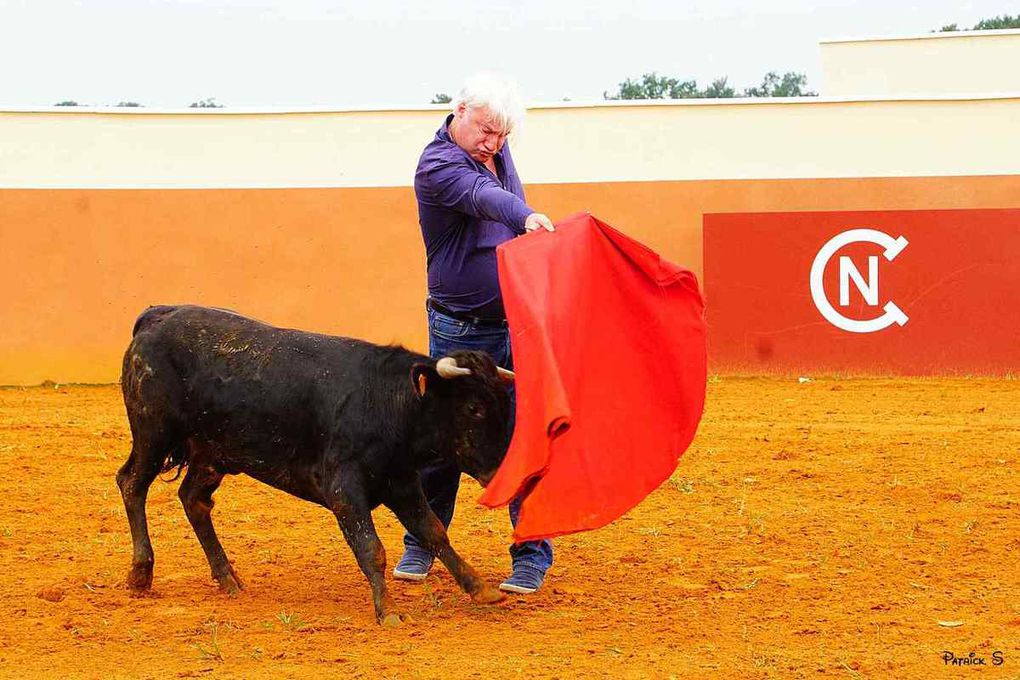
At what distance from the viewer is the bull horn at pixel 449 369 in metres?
5.07

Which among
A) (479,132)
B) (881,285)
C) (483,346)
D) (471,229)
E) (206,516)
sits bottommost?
(206,516)

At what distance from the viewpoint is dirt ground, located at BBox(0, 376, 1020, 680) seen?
4.64 metres

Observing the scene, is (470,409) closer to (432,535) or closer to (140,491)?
(432,535)

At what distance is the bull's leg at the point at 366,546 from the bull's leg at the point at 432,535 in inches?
8.0

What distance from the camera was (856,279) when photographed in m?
14.0

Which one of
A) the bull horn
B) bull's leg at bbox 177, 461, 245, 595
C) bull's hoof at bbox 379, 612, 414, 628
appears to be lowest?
bull's hoof at bbox 379, 612, 414, 628

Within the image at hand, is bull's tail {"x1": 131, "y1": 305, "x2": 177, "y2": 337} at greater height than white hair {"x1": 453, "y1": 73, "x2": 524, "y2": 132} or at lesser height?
lesser

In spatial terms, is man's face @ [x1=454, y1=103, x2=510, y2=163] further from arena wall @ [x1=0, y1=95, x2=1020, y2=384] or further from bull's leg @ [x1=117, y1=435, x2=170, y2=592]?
arena wall @ [x1=0, y1=95, x2=1020, y2=384]

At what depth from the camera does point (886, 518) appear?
271 inches

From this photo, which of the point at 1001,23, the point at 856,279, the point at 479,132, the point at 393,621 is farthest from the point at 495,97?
the point at 1001,23

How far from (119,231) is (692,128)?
20.7 ft

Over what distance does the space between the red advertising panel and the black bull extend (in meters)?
9.13

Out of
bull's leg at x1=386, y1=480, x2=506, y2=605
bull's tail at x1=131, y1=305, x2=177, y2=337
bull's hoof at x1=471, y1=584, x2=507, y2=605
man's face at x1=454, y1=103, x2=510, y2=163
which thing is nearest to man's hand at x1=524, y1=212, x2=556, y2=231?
man's face at x1=454, y1=103, x2=510, y2=163

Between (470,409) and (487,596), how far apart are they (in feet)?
2.56
